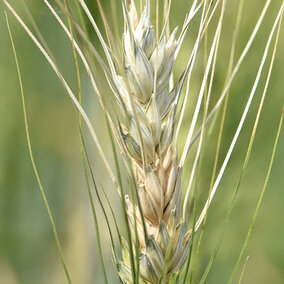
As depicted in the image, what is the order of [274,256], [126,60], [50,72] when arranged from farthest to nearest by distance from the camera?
[50,72] → [274,256] → [126,60]

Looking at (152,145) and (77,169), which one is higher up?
(152,145)

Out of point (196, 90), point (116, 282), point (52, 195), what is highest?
point (196, 90)

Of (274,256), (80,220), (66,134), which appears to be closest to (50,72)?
(66,134)

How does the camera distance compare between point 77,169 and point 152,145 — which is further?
point 77,169

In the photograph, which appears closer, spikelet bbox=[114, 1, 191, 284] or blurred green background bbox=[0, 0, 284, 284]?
spikelet bbox=[114, 1, 191, 284]

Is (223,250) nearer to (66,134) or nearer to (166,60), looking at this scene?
(66,134)
